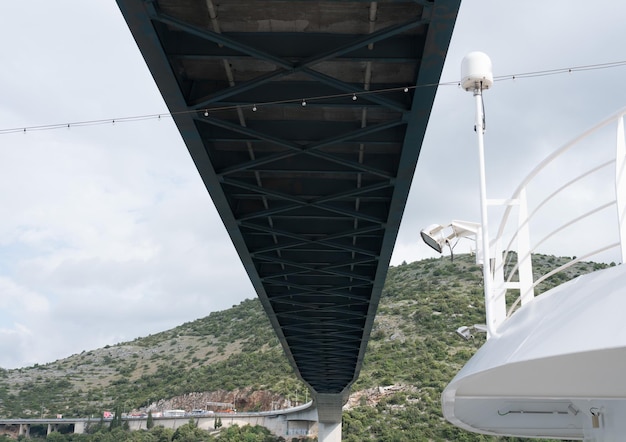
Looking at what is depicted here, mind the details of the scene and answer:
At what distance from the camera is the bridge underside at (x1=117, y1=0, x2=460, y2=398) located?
345 inches

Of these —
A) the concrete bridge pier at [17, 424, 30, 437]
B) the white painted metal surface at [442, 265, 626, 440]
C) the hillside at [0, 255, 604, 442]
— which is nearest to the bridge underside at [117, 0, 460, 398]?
the white painted metal surface at [442, 265, 626, 440]

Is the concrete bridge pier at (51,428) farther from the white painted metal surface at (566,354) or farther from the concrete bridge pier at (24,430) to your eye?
the white painted metal surface at (566,354)

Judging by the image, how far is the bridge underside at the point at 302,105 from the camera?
877cm

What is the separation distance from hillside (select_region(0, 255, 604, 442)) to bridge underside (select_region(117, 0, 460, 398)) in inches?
1993

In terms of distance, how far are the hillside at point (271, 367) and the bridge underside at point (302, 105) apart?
1993 inches

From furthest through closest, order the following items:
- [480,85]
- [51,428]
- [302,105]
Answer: [51,428]
[302,105]
[480,85]

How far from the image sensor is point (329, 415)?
4934cm

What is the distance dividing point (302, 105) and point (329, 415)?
42.4 meters

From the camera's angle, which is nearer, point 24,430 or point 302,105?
point 302,105

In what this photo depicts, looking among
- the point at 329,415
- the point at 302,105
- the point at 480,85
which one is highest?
the point at 302,105

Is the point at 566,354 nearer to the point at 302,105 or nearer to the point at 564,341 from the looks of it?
the point at 564,341

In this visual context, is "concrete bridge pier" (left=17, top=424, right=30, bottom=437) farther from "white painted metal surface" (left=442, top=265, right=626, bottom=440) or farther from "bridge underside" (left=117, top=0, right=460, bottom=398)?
"white painted metal surface" (left=442, top=265, right=626, bottom=440)

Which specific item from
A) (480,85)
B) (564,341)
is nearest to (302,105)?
(480,85)

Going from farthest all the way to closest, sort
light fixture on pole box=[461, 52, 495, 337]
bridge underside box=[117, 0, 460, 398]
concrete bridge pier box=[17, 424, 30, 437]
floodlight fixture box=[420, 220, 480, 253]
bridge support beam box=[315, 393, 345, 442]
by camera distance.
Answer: concrete bridge pier box=[17, 424, 30, 437] < bridge support beam box=[315, 393, 345, 442] < floodlight fixture box=[420, 220, 480, 253] < bridge underside box=[117, 0, 460, 398] < light fixture on pole box=[461, 52, 495, 337]
